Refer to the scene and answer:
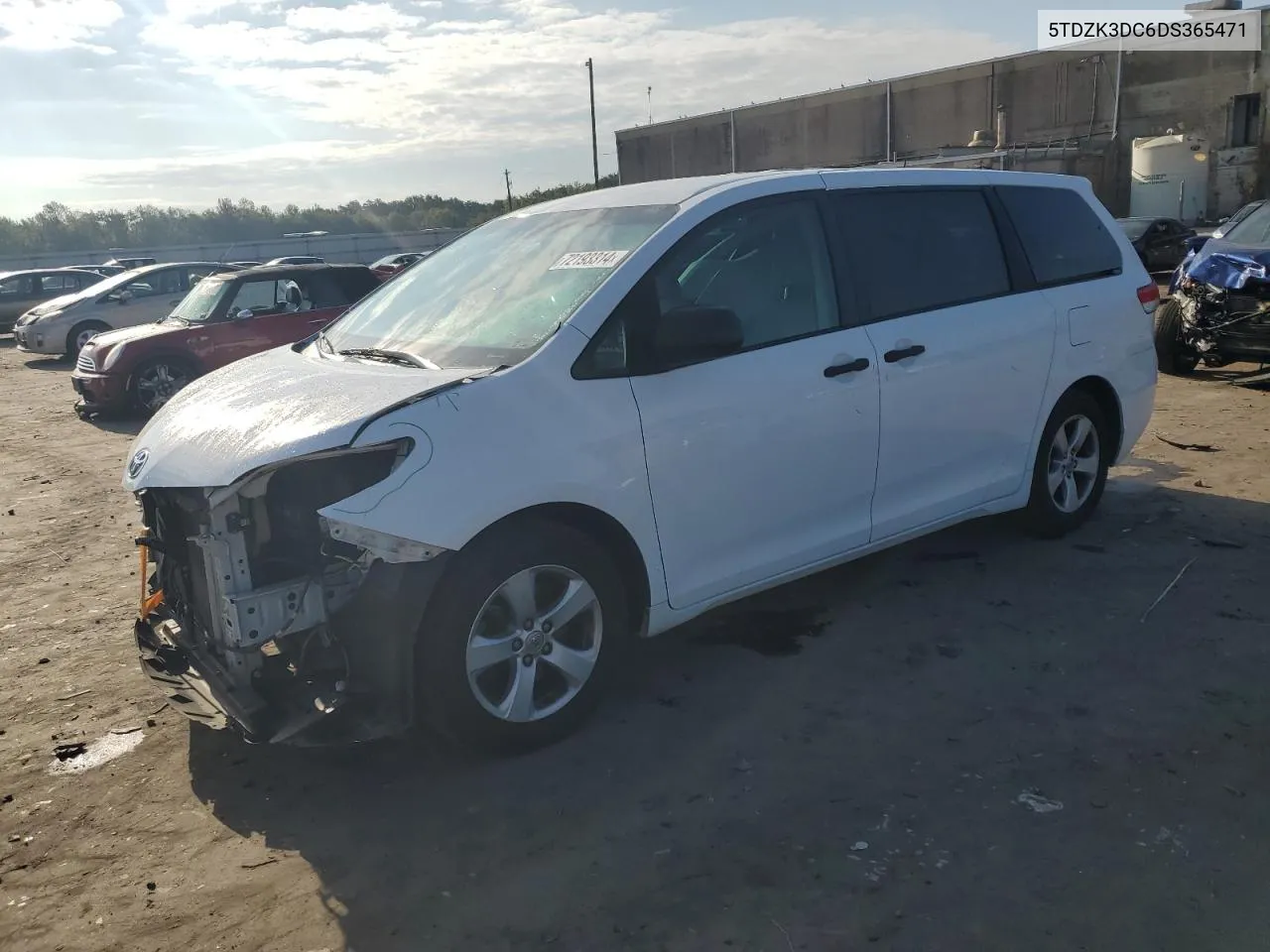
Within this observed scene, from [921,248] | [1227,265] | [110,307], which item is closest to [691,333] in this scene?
[921,248]

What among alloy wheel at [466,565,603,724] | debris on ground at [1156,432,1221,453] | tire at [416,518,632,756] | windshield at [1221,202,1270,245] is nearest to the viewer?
tire at [416,518,632,756]

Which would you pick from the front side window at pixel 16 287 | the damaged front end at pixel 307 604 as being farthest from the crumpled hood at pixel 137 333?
the front side window at pixel 16 287

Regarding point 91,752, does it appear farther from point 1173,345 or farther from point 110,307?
point 110,307

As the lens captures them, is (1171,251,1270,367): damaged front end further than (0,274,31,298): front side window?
No

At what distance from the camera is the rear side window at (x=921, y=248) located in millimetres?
4535

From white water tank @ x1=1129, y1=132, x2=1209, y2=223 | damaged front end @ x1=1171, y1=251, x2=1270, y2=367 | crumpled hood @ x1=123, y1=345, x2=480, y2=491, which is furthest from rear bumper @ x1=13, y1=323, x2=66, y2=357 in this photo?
white water tank @ x1=1129, y1=132, x2=1209, y2=223

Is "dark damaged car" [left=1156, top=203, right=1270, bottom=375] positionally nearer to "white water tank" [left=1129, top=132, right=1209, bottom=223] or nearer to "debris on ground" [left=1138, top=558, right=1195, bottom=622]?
"debris on ground" [left=1138, top=558, right=1195, bottom=622]

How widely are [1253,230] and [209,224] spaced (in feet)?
218

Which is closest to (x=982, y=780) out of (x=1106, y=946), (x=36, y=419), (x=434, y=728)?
(x=1106, y=946)

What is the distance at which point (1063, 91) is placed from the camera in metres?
42.7

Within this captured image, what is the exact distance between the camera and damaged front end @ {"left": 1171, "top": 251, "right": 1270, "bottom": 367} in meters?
9.49

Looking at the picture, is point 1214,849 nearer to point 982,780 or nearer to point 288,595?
point 982,780

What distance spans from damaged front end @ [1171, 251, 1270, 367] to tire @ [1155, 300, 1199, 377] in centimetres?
5

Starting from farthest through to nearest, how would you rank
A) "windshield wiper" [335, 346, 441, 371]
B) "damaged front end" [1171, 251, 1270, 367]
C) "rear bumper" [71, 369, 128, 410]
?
"rear bumper" [71, 369, 128, 410] → "damaged front end" [1171, 251, 1270, 367] → "windshield wiper" [335, 346, 441, 371]
